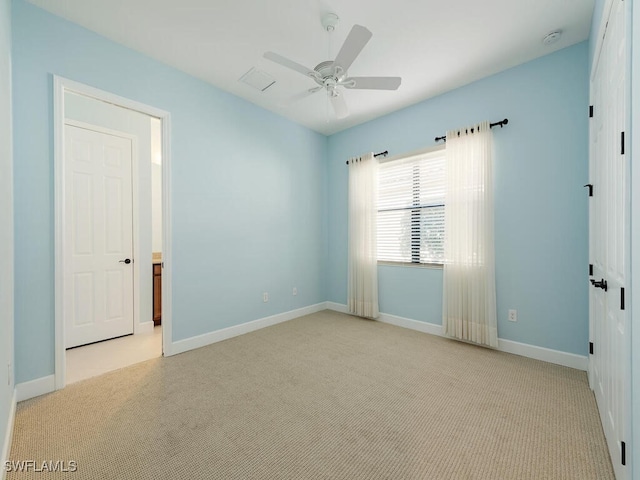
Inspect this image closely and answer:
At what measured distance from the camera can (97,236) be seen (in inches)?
131

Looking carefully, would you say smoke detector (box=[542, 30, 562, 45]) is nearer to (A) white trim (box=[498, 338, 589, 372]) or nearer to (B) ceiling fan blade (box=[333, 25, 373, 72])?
(B) ceiling fan blade (box=[333, 25, 373, 72])

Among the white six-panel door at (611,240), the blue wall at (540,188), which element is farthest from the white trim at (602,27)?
the blue wall at (540,188)

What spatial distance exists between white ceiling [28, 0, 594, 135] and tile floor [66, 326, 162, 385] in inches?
115

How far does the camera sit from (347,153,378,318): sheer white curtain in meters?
3.98

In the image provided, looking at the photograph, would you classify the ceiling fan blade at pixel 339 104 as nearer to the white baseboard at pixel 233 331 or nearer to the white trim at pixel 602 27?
the white trim at pixel 602 27

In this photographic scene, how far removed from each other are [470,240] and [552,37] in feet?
6.14

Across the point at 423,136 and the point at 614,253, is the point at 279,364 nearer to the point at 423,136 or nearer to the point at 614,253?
the point at 614,253

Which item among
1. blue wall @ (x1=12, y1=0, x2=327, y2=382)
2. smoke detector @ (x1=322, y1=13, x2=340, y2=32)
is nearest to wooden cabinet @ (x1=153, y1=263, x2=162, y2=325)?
blue wall @ (x1=12, y1=0, x2=327, y2=382)

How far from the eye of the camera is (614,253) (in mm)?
1487

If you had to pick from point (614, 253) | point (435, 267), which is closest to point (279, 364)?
point (435, 267)

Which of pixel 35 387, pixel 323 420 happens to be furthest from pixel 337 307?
pixel 35 387

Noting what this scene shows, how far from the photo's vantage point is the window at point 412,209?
137 inches

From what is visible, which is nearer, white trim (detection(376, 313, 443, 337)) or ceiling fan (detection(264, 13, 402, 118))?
ceiling fan (detection(264, 13, 402, 118))

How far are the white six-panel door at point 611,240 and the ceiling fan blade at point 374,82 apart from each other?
1.19 m
